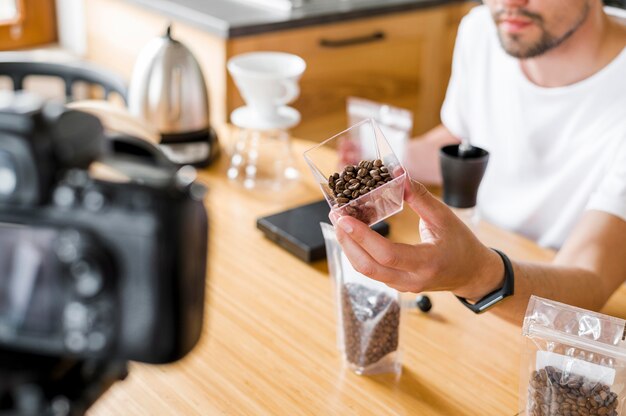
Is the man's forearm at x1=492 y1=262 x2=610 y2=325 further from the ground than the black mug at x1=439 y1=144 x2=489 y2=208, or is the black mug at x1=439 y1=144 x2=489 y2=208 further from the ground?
the black mug at x1=439 y1=144 x2=489 y2=208

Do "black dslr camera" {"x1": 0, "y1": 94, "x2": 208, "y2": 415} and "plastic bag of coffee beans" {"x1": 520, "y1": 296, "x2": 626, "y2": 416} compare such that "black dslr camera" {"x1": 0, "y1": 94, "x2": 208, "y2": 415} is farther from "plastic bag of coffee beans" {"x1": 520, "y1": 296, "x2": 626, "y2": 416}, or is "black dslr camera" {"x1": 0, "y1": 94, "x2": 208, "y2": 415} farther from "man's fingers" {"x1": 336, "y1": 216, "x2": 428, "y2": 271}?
"plastic bag of coffee beans" {"x1": 520, "y1": 296, "x2": 626, "y2": 416}

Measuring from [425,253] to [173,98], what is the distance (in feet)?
2.77

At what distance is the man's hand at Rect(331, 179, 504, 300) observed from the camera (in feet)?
3.01

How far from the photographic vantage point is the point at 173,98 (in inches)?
64.1

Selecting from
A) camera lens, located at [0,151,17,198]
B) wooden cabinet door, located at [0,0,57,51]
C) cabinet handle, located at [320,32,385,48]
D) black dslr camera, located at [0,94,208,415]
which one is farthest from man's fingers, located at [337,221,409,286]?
wooden cabinet door, located at [0,0,57,51]

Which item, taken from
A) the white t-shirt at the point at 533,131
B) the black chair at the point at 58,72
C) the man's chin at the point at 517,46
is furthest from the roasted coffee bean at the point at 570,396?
the black chair at the point at 58,72

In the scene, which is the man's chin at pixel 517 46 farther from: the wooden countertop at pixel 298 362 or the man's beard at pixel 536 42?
the wooden countertop at pixel 298 362

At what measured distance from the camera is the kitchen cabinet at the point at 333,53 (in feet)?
6.97

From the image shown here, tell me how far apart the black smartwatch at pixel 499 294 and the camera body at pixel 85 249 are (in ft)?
1.72

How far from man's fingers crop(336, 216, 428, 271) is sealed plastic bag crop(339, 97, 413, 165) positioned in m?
0.60

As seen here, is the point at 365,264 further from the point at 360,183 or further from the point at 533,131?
the point at 533,131

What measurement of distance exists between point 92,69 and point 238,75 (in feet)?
1.62

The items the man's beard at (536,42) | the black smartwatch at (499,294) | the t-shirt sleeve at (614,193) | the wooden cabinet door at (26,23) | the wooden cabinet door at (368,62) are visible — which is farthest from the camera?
the wooden cabinet door at (26,23)

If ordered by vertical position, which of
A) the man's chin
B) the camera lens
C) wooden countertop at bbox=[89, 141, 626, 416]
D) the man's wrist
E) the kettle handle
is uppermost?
the camera lens
